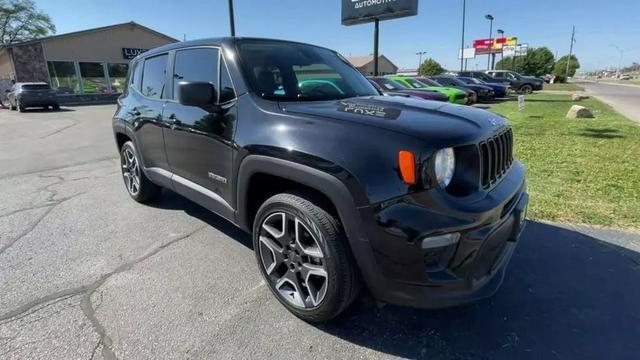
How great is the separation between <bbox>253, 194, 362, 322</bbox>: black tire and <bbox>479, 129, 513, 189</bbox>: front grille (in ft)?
2.92

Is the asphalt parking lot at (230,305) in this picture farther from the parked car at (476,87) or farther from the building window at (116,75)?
the building window at (116,75)

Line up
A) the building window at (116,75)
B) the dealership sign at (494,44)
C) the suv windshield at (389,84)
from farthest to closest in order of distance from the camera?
the dealership sign at (494,44) < the building window at (116,75) < the suv windshield at (389,84)

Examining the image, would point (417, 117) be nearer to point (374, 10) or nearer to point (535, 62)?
point (374, 10)

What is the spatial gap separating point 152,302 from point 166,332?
15.6 inches

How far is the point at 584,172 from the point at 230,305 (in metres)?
5.58

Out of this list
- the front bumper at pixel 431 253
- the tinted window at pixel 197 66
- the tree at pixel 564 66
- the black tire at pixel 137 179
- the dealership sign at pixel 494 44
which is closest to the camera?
the front bumper at pixel 431 253

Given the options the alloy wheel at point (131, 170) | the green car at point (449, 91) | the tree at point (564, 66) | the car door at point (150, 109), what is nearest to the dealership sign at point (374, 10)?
the green car at point (449, 91)

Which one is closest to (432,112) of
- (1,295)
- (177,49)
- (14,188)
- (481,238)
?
(481,238)

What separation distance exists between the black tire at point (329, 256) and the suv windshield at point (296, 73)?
34.5 inches

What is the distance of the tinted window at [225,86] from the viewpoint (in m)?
2.80

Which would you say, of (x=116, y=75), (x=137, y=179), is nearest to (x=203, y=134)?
(x=137, y=179)

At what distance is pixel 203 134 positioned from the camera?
9.86ft

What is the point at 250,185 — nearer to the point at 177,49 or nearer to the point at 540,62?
the point at 177,49

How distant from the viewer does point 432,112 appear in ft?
8.13
